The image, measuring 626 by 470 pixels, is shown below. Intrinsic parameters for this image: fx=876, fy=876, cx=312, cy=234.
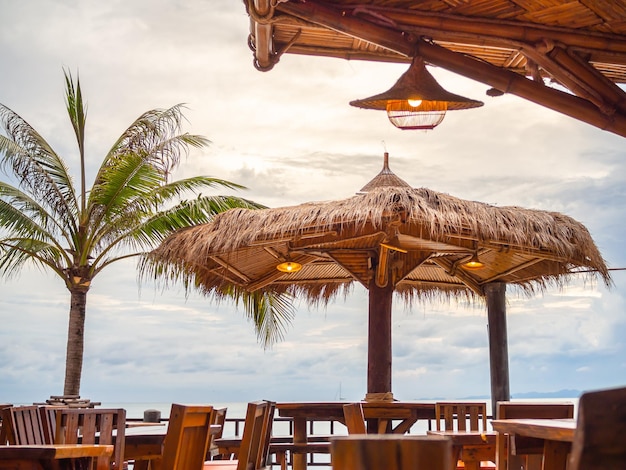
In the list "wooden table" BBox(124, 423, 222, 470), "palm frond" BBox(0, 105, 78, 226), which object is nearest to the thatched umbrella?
"wooden table" BBox(124, 423, 222, 470)

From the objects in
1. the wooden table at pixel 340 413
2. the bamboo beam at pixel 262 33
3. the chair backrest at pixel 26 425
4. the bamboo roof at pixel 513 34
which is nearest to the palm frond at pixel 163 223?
the wooden table at pixel 340 413

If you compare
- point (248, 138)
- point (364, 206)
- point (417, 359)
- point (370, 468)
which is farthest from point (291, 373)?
point (370, 468)

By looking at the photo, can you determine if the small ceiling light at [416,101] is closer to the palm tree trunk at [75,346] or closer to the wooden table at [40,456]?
the wooden table at [40,456]

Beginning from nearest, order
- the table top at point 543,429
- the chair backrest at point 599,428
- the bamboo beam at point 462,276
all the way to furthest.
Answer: the chair backrest at point 599,428 → the table top at point 543,429 → the bamboo beam at point 462,276

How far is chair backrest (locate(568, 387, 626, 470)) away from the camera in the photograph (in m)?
1.29

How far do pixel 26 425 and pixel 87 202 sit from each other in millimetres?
8815

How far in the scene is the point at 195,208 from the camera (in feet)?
40.3

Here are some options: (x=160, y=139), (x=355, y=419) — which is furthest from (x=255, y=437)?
(x=160, y=139)

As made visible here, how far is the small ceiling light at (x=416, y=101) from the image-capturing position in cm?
510

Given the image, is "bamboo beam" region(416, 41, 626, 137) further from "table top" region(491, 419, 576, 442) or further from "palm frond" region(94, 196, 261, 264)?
"palm frond" region(94, 196, 261, 264)

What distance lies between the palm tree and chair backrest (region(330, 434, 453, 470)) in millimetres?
11007

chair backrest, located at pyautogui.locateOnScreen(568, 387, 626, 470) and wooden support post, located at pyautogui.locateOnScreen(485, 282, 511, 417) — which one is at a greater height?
wooden support post, located at pyautogui.locateOnScreen(485, 282, 511, 417)

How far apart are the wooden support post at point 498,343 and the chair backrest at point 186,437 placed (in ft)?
22.7

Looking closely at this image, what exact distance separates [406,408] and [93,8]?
31.5 ft
